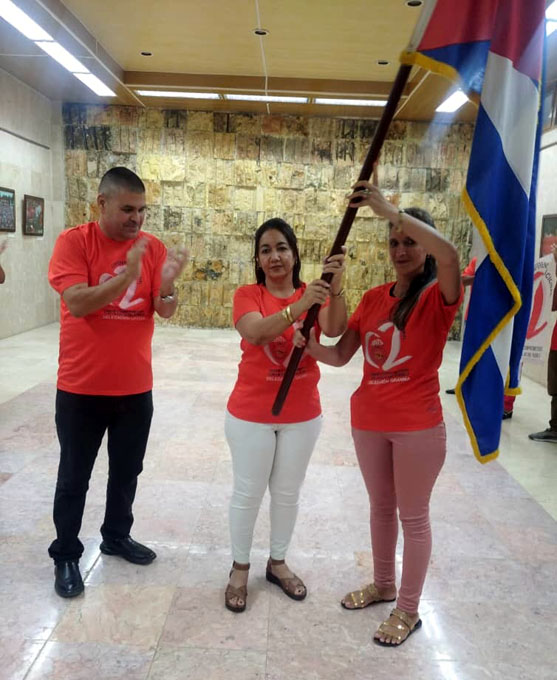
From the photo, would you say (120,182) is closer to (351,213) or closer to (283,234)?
(283,234)

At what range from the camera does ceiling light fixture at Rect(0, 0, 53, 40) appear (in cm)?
540

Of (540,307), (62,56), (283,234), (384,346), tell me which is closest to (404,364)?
(384,346)

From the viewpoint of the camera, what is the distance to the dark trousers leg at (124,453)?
2.49 m

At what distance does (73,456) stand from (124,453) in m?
0.26

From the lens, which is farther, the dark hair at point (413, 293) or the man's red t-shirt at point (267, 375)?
the man's red t-shirt at point (267, 375)

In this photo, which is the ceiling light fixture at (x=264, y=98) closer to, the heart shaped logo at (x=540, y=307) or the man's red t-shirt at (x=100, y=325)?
the heart shaped logo at (x=540, y=307)

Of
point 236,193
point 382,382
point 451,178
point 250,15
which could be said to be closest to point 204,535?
point 382,382

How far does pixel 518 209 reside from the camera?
1.76m

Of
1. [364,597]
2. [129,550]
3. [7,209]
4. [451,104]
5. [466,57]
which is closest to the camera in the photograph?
[466,57]

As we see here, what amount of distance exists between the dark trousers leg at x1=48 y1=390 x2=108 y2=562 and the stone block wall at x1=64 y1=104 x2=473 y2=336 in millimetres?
7539

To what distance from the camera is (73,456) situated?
2.38 metres

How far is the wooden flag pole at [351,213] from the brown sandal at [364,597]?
3.00 feet

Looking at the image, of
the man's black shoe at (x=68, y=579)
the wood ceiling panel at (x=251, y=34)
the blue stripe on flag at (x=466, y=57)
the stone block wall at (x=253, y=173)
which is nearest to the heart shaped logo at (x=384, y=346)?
the blue stripe on flag at (x=466, y=57)

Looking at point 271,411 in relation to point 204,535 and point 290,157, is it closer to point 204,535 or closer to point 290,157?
point 204,535
